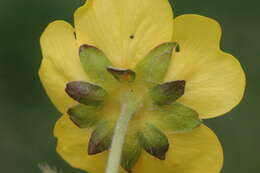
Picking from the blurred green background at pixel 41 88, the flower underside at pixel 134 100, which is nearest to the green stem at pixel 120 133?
the flower underside at pixel 134 100

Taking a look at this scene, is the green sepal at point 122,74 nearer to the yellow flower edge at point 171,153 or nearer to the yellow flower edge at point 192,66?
the yellow flower edge at point 192,66

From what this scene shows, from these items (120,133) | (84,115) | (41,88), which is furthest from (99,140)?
(41,88)

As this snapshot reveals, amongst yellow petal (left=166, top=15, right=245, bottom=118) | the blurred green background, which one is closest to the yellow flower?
yellow petal (left=166, top=15, right=245, bottom=118)

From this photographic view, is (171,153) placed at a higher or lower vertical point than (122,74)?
lower

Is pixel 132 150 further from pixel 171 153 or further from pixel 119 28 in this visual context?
pixel 119 28

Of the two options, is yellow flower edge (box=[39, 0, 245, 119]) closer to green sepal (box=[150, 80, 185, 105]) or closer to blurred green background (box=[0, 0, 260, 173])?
green sepal (box=[150, 80, 185, 105])
